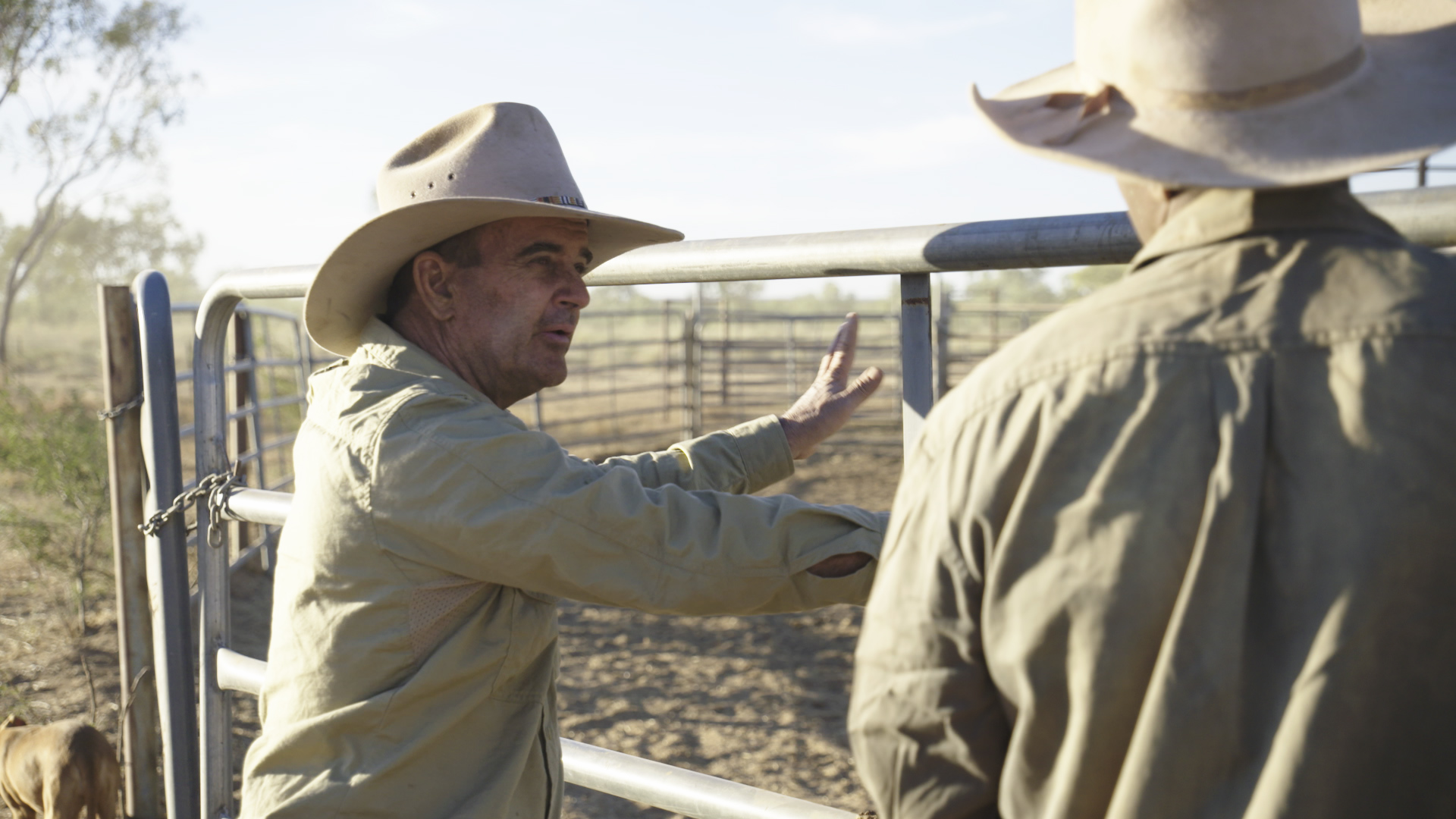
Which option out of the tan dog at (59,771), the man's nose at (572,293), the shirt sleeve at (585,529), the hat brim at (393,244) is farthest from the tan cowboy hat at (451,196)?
the tan dog at (59,771)

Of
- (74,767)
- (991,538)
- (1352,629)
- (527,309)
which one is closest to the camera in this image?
(1352,629)

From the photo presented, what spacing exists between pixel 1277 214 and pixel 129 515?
106 inches

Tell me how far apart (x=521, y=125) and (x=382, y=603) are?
29.5 inches

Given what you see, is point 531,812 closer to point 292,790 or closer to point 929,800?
point 292,790

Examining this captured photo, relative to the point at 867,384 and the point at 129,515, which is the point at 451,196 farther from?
the point at 129,515

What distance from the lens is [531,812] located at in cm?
153

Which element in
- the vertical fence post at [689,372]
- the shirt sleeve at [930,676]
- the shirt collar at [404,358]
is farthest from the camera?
the vertical fence post at [689,372]

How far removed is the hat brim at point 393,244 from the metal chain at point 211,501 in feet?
1.68

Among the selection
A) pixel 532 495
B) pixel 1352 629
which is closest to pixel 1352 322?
pixel 1352 629

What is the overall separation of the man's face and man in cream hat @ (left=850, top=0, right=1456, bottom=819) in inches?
35.4

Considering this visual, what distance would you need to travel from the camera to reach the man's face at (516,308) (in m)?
1.65

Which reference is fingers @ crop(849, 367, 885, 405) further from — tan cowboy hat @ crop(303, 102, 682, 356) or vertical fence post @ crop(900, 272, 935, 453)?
tan cowboy hat @ crop(303, 102, 682, 356)

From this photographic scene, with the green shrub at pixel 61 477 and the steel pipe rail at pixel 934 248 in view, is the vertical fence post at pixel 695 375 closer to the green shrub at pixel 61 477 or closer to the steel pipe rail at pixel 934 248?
the green shrub at pixel 61 477

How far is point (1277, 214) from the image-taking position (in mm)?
845
